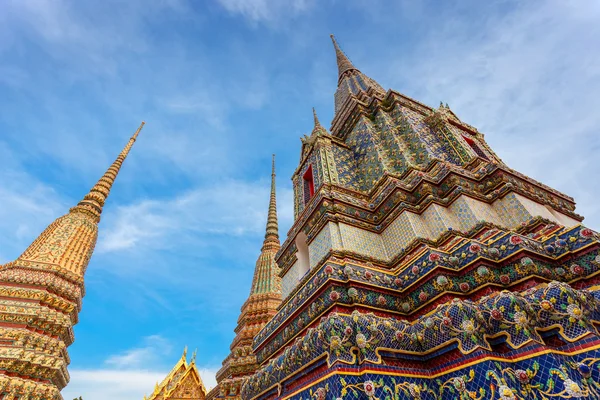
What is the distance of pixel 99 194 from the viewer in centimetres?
1827

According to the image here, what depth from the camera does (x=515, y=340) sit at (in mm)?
2574

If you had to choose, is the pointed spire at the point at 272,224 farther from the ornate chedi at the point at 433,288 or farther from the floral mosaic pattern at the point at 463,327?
the floral mosaic pattern at the point at 463,327

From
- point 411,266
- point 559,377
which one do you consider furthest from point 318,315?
point 559,377

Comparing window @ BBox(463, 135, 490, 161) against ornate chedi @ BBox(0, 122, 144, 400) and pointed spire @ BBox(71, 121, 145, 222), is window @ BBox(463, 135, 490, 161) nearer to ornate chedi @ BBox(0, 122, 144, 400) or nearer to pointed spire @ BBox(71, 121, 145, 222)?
ornate chedi @ BBox(0, 122, 144, 400)

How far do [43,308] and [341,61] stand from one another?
15.2m

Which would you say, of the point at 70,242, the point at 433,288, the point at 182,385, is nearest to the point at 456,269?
the point at 433,288

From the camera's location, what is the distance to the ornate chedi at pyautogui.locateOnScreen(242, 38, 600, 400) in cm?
252

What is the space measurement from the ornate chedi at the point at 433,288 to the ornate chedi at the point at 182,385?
14.1 meters

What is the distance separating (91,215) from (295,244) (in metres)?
14.8

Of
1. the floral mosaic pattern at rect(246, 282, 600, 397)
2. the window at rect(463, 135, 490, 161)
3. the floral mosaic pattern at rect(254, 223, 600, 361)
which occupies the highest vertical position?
the window at rect(463, 135, 490, 161)

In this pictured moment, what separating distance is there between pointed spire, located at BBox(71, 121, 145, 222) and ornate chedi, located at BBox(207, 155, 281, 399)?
9.37 metres

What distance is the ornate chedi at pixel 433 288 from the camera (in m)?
2.52

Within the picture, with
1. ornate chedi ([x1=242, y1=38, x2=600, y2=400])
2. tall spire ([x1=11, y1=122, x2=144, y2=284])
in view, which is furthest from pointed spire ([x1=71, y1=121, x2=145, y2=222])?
ornate chedi ([x1=242, y1=38, x2=600, y2=400])

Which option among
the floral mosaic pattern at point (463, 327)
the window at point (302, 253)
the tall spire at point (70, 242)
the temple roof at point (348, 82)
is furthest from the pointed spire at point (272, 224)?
the floral mosaic pattern at point (463, 327)
